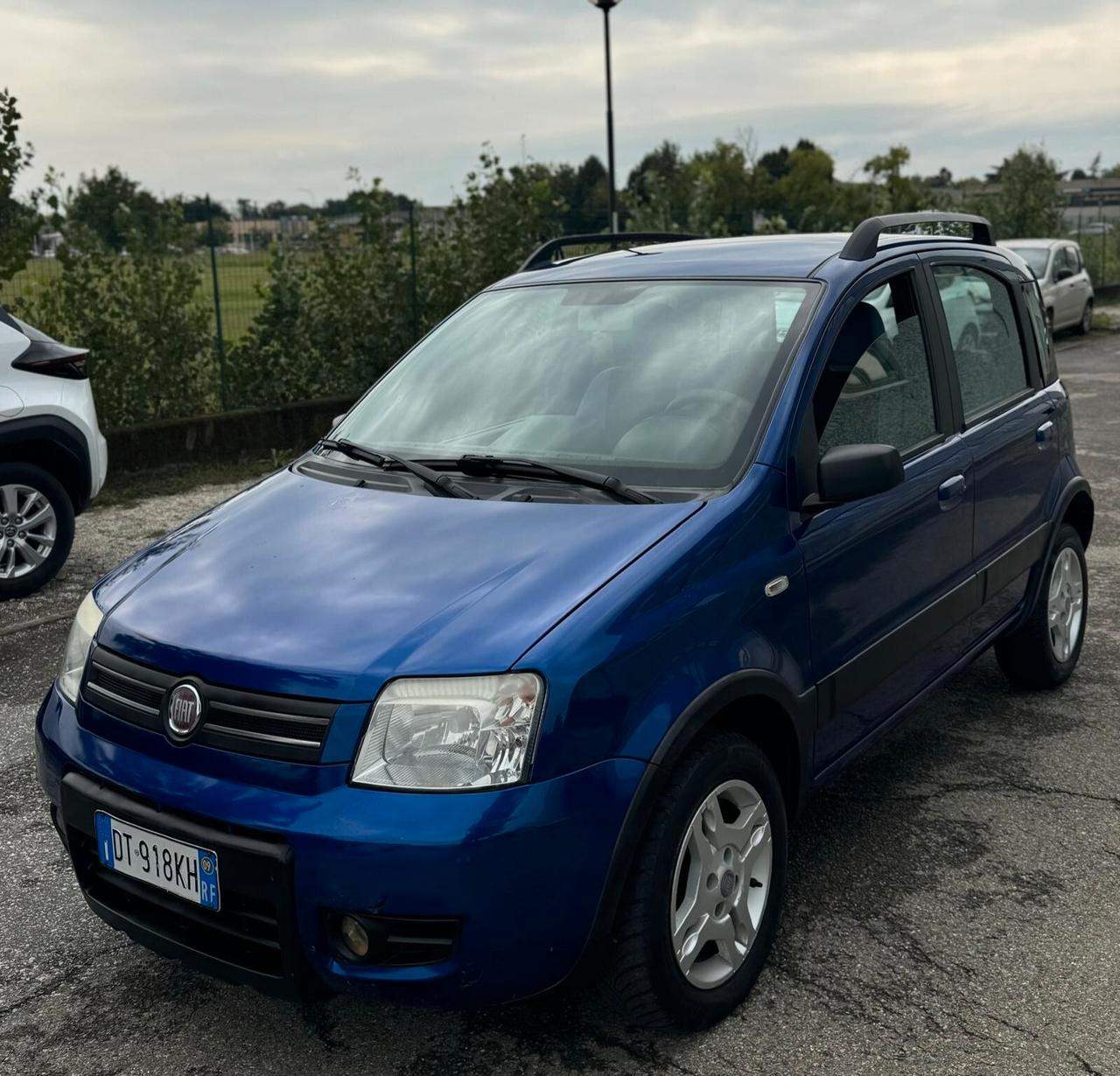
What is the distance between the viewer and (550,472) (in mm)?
3275

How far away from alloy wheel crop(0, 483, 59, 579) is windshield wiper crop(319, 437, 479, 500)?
3.64 metres

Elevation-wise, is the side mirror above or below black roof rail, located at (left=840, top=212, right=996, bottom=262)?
below

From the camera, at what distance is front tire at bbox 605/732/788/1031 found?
104 inches

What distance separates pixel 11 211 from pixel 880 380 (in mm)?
8654

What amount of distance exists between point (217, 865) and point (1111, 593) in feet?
17.5

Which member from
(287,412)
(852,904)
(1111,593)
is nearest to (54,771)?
(852,904)

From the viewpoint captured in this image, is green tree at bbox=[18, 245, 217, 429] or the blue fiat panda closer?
the blue fiat panda

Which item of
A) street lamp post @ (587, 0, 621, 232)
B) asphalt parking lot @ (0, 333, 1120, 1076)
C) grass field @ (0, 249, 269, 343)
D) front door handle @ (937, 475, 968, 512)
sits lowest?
asphalt parking lot @ (0, 333, 1120, 1076)

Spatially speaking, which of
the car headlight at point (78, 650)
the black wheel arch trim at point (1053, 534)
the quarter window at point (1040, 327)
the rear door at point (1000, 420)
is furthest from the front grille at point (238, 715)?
the quarter window at point (1040, 327)

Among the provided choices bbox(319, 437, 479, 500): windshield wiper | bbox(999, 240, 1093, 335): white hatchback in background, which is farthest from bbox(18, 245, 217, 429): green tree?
bbox(999, 240, 1093, 335): white hatchback in background

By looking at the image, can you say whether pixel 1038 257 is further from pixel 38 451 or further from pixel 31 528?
pixel 31 528

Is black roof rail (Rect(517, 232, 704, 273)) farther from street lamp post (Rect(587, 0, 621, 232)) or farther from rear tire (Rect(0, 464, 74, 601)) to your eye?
street lamp post (Rect(587, 0, 621, 232))

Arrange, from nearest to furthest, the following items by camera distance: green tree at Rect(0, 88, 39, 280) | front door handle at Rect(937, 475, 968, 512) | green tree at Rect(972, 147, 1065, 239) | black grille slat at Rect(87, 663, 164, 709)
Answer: black grille slat at Rect(87, 663, 164, 709) < front door handle at Rect(937, 475, 968, 512) < green tree at Rect(0, 88, 39, 280) < green tree at Rect(972, 147, 1065, 239)

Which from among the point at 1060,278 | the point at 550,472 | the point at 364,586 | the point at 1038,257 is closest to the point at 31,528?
the point at 550,472
